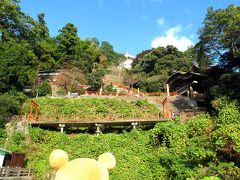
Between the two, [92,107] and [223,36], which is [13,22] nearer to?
[92,107]

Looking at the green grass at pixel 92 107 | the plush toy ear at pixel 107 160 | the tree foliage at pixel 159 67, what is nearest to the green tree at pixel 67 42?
the tree foliage at pixel 159 67

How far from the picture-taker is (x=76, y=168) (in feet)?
11.3

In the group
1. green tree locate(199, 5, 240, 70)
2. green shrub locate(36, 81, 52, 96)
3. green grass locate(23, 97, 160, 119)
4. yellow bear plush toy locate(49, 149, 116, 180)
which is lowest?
yellow bear plush toy locate(49, 149, 116, 180)

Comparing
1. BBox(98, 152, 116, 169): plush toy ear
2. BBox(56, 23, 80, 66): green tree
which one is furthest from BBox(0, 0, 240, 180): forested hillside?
BBox(98, 152, 116, 169): plush toy ear

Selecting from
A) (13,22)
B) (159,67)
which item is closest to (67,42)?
(13,22)

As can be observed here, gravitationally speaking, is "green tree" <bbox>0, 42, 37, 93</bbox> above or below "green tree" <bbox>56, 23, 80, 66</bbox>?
below

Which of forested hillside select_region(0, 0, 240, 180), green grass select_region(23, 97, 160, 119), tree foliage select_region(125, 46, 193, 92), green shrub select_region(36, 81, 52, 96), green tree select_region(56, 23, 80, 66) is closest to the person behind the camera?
forested hillside select_region(0, 0, 240, 180)

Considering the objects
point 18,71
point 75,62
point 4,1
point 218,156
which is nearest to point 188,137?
point 218,156

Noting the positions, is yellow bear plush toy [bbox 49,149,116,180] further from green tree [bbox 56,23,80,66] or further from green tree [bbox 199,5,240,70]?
green tree [bbox 56,23,80,66]

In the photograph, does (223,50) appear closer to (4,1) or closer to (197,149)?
(197,149)

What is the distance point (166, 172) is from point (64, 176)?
46.0 ft

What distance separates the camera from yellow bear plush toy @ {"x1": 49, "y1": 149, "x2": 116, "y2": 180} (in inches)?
134

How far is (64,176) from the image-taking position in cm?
339

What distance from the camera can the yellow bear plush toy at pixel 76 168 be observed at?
3.39 metres
